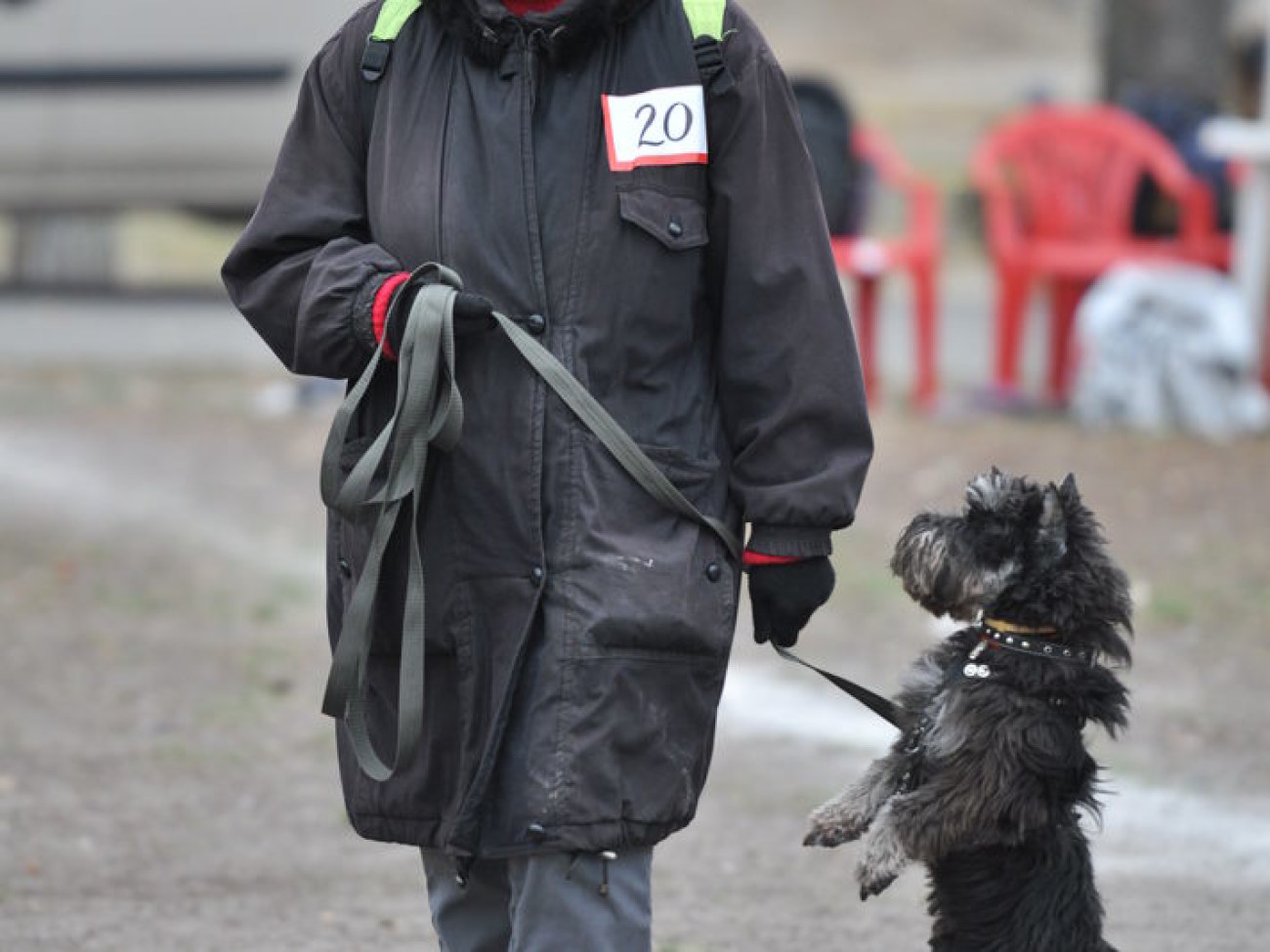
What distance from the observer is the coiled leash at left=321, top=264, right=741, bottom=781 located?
320 centimetres

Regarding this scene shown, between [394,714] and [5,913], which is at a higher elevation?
→ [394,714]

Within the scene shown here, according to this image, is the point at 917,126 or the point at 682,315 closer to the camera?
the point at 682,315

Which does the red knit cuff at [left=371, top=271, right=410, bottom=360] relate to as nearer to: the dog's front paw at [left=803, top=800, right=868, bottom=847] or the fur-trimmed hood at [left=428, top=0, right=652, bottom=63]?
the fur-trimmed hood at [left=428, top=0, right=652, bottom=63]

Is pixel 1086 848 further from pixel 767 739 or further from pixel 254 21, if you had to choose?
pixel 254 21

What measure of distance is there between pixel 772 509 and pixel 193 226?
660 inches

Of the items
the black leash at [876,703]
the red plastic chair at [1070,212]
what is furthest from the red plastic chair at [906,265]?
the black leash at [876,703]

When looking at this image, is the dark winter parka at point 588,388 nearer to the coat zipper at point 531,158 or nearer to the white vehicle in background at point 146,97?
the coat zipper at point 531,158

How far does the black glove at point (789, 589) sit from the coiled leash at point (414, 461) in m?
0.09

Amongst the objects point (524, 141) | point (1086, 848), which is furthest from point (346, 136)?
point (1086, 848)

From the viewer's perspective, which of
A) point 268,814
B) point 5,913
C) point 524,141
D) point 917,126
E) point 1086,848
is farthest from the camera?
point 917,126

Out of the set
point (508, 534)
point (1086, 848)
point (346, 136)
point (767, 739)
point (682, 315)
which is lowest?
point (767, 739)

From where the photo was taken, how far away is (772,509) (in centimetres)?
330

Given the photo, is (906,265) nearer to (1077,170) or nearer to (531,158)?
(1077,170)

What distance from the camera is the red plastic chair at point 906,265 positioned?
35.9 ft
